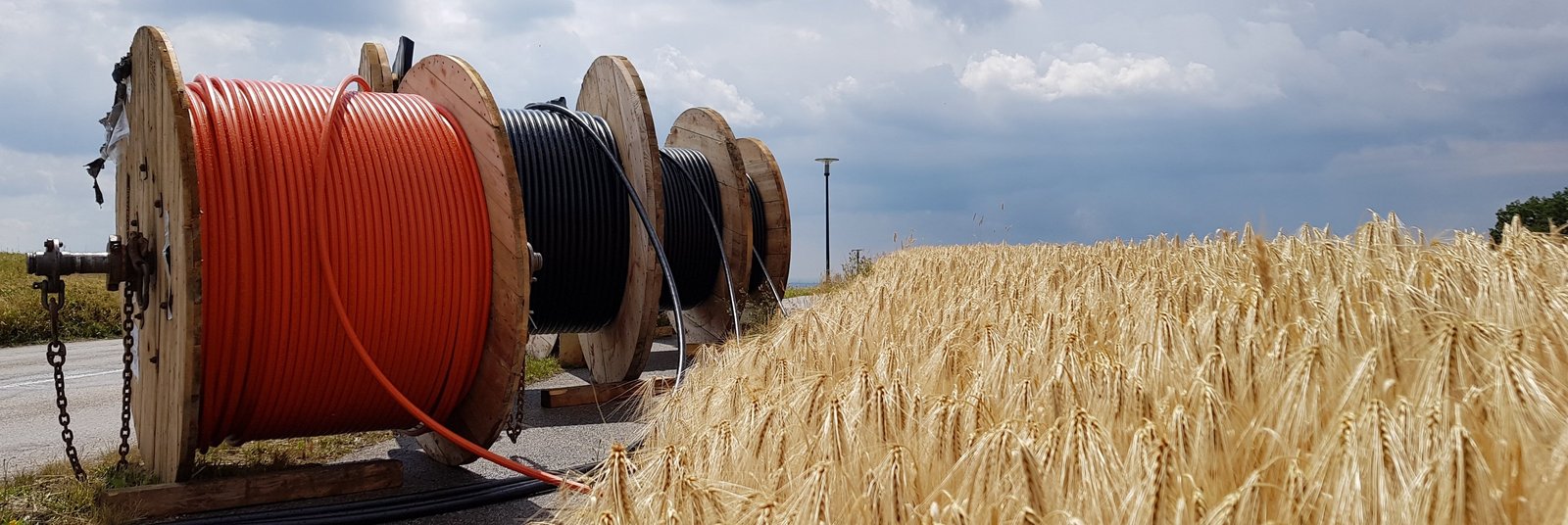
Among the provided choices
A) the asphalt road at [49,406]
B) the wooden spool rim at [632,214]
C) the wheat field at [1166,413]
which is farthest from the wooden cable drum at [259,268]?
A: the wooden spool rim at [632,214]

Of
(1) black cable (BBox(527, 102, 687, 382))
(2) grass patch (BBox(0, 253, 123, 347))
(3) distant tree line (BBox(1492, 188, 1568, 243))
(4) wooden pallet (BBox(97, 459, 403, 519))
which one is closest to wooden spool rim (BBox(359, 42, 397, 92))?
(1) black cable (BBox(527, 102, 687, 382))

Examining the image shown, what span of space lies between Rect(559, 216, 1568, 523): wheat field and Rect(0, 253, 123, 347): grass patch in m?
11.0

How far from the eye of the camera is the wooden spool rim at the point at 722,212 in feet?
28.0

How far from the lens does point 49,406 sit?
757 cm

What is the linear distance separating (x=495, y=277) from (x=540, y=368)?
→ 12.9ft

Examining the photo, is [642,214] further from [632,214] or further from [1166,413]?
[1166,413]

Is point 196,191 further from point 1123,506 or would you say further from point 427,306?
point 1123,506

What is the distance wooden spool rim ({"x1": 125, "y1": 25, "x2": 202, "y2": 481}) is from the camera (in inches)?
163

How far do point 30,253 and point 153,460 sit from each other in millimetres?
1038

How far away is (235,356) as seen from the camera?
4.49 meters

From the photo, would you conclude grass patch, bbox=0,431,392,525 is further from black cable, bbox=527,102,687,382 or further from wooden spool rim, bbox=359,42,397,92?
wooden spool rim, bbox=359,42,397,92

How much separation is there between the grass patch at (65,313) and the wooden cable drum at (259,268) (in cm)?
908

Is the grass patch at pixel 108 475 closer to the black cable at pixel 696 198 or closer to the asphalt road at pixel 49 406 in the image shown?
the asphalt road at pixel 49 406

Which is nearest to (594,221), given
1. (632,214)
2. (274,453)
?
(632,214)
